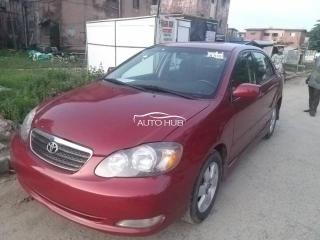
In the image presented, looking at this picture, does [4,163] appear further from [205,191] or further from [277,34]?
[277,34]

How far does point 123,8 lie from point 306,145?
77.6 ft

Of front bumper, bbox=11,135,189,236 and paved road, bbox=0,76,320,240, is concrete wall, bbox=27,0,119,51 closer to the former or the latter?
paved road, bbox=0,76,320,240

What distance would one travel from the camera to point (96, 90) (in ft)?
11.3

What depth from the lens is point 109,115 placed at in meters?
2.80

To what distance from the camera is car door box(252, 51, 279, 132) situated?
449 centimetres

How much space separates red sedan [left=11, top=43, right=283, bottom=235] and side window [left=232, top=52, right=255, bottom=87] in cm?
3

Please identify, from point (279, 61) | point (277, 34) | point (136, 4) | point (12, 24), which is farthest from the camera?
point (277, 34)

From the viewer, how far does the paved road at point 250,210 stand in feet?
9.50

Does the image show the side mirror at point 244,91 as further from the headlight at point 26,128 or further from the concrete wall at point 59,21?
the concrete wall at point 59,21

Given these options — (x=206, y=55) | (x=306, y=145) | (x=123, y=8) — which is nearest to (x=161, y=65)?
(x=206, y=55)

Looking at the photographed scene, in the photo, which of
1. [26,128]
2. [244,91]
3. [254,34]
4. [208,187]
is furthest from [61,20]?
[254,34]

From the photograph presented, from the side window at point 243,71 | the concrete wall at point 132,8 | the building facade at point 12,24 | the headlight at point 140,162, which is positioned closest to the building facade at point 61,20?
the building facade at point 12,24

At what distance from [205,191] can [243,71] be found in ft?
5.22

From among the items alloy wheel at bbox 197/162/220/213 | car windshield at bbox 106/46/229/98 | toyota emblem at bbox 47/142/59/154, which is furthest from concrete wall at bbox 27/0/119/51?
toyota emblem at bbox 47/142/59/154
